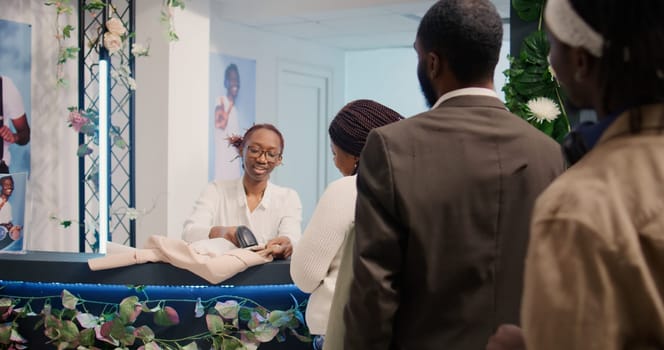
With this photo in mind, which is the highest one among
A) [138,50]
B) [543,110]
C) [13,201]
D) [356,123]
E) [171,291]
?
[138,50]

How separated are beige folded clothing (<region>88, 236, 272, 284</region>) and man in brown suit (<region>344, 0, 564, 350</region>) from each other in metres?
1.20

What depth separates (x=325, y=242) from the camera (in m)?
2.18

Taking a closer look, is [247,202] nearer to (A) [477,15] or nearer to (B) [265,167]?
(B) [265,167]

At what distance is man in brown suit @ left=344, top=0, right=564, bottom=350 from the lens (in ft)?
5.34

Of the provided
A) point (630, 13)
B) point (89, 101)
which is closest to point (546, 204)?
point (630, 13)

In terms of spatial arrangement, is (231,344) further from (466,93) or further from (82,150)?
(82,150)

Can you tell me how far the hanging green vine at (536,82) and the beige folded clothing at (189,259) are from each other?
223 centimetres

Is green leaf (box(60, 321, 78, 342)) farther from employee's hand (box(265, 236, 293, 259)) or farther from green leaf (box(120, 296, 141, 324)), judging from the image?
employee's hand (box(265, 236, 293, 259))

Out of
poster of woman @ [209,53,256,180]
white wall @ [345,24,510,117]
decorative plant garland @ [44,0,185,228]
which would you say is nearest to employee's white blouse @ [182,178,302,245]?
decorative plant garland @ [44,0,185,228]

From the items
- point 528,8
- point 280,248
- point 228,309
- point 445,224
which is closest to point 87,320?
point 228,309

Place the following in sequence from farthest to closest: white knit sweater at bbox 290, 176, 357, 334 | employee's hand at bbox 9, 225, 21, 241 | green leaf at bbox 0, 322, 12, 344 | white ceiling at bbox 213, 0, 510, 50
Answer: white ceiling at bbox 213, 0, 510, 50 → employee's hand at bbox 9, 225, 21, 241 → green leaf at bbox 0, 322, 12, 344 → white knit sweater at bbox 290, 176, 357, 334

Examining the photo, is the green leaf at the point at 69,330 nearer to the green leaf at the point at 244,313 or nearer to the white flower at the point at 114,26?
the green leaf at the point at 244,313

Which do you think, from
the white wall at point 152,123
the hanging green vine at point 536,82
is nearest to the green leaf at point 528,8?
the hanging green vine at point 536,82

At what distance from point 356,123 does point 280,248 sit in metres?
0.84
